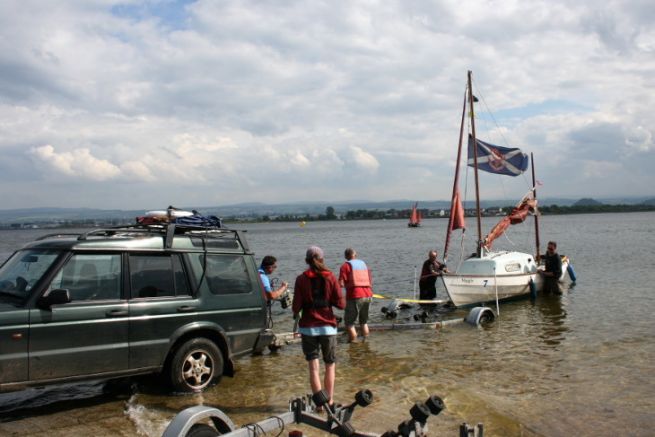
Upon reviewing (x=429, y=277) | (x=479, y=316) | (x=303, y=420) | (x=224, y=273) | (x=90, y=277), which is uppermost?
(x=90, y=277)

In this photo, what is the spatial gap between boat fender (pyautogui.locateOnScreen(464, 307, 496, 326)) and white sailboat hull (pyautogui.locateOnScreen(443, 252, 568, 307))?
89.5 inches

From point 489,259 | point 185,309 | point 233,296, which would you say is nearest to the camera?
point 185,309

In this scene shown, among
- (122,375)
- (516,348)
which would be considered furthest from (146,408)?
(516,348)

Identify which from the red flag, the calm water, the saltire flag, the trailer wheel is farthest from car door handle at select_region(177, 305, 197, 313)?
the saltire flag

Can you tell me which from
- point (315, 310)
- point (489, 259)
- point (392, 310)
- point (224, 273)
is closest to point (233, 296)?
point (224, 273)

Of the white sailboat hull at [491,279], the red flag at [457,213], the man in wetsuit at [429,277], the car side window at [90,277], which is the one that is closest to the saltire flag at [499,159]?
the red flag at [457,213]

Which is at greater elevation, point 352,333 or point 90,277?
point 90,277

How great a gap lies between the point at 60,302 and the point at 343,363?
5.17 m

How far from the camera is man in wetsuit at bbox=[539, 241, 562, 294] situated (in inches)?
830

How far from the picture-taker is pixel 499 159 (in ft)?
73.5

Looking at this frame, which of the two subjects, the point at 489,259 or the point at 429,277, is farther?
the point at 489,259

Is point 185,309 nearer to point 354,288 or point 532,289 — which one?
point 354,288

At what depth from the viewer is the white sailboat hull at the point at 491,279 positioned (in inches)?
728

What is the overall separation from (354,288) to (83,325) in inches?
237
